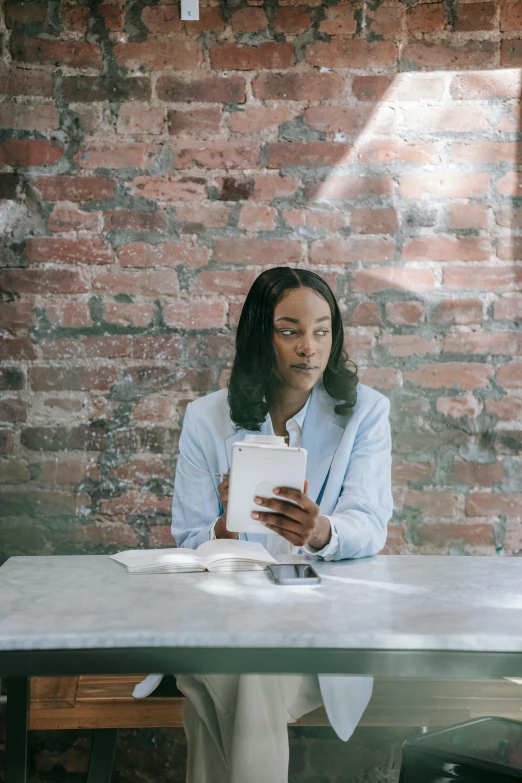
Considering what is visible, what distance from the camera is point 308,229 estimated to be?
7.95 ft

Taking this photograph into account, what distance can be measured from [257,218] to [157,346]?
51 centimetres

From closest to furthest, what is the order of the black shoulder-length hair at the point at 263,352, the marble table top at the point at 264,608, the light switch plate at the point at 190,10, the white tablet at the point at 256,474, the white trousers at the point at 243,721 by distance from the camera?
the marble table top at the point at 264,608 < the white trousers at the point at 243,721 < the white tablet at the point at 256,474 < the black shoulder-length hair at the point at 263,352 < the light switch plate at the point at 190,10

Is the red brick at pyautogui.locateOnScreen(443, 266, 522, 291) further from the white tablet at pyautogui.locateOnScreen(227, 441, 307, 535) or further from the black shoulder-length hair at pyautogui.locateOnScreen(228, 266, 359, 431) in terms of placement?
the white tablet at pyautogui.locateOnScreen(227, 441, 307, 535)

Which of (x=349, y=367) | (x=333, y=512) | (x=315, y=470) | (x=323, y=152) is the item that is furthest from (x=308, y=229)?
(x=333, y=512)

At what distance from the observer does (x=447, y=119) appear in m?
2.42

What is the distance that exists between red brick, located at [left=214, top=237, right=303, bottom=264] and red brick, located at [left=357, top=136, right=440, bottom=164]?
371 mm

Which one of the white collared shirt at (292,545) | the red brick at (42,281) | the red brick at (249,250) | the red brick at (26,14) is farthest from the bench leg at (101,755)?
the red brick at (26,14)

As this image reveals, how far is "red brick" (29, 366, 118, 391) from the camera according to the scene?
241 cm

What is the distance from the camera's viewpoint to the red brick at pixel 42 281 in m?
2.39

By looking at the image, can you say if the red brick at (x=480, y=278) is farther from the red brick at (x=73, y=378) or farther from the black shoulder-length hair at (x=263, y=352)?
the red brick at (x=73, y=378)

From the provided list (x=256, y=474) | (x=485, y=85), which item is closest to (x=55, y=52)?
(x=485, y=85)

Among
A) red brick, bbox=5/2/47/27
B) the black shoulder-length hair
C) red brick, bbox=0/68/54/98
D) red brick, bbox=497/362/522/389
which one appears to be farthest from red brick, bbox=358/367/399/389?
red brick, bbox=5/2/47/27

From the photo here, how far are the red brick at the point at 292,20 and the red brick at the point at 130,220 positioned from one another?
68cm

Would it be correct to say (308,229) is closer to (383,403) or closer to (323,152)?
(323,152)
